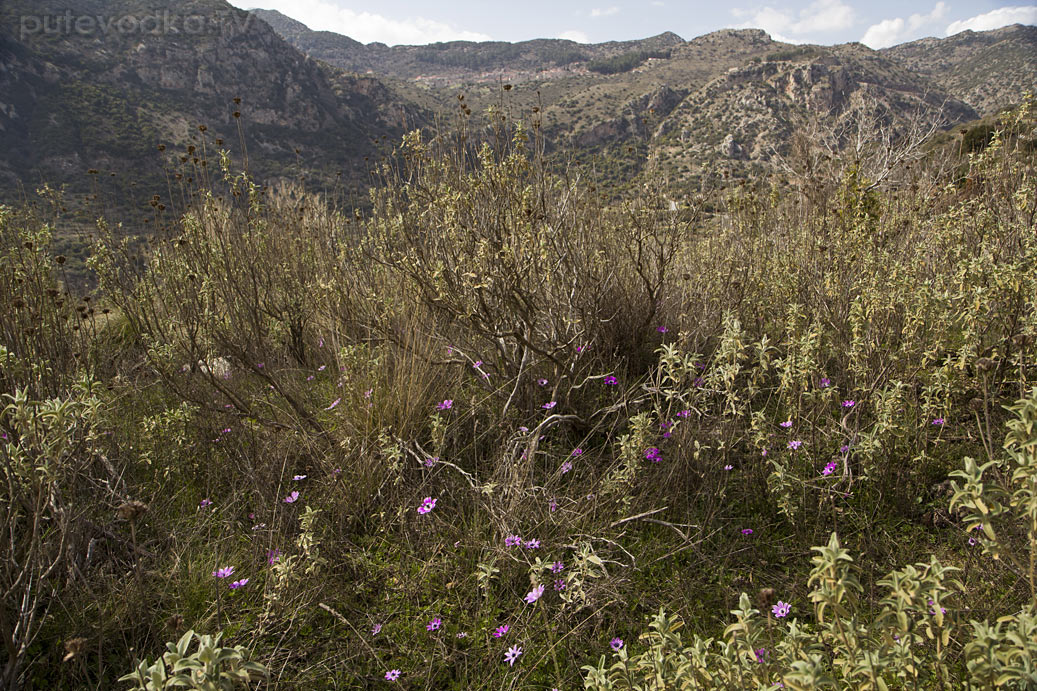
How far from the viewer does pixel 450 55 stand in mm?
139750

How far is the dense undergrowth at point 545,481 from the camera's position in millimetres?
1538

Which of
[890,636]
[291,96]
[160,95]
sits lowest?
[890,636]

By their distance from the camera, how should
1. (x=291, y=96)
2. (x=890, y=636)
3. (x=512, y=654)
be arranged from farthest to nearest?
(x=291, y=96) → (x=512, y=654) → (x=890, y=636)

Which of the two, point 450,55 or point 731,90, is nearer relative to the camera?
point 731,90

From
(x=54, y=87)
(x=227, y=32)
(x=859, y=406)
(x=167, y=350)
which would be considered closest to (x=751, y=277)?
(x=859, y=406)

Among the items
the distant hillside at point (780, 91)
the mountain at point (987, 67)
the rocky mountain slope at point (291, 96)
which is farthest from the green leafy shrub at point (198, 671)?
the mountain at point (987, 67)

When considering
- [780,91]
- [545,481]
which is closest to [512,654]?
[545,481]

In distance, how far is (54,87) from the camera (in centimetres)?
3244

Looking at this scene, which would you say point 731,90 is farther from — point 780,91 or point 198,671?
point 198,671

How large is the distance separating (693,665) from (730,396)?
110 cm

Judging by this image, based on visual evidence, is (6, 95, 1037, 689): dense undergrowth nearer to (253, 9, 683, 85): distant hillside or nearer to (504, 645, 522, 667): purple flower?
(504, 645, 522, 667): purple flower

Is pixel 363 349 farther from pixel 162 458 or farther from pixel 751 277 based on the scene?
pixel 751 277

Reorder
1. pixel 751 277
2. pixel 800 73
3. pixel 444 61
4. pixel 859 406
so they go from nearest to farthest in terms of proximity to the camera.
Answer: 1. pixel 859 406
2. pixel 751 277
3. pixel 800 73
4. pixel 444 61

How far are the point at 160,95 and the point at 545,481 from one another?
43.5m
